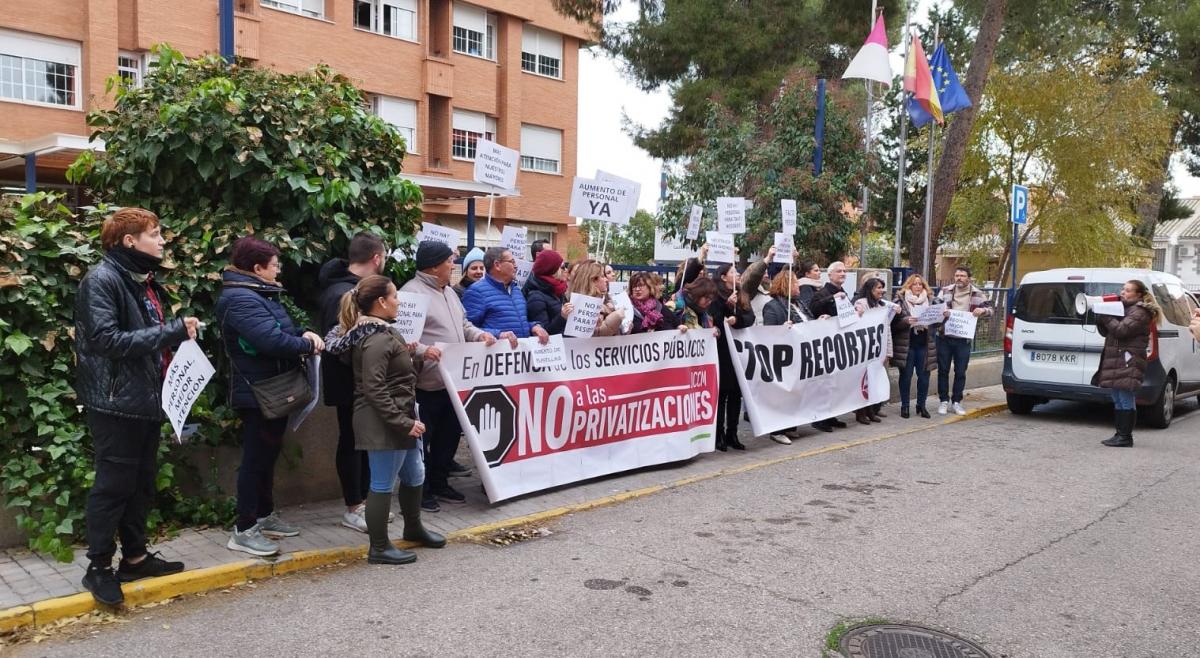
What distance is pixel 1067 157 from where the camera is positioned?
926 inches

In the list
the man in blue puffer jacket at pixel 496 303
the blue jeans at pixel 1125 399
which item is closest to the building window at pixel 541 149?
the blue jeans at pixel 1125 399

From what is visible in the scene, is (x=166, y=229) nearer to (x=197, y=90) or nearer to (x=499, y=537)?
(x=197, y=90)

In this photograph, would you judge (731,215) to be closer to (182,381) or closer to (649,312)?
(649,312)

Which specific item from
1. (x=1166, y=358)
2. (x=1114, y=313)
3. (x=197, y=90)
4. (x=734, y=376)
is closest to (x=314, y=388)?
(x=197, y=90)

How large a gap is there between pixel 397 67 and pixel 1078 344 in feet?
72.2

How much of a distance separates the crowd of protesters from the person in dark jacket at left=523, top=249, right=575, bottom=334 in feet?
0.04

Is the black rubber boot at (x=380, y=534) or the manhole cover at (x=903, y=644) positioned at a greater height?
the black rubber boot at (x=380, y=534)

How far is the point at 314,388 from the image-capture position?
18.0 ft

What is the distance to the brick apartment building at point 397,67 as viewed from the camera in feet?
67.3

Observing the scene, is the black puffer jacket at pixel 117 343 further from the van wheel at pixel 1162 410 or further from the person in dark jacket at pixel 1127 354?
the van wheel at pixel 1162 410

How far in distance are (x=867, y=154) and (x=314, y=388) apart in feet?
38.4

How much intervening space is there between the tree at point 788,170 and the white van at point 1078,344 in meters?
3.58

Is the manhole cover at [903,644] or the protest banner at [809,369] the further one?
the protest banner at [809,369]

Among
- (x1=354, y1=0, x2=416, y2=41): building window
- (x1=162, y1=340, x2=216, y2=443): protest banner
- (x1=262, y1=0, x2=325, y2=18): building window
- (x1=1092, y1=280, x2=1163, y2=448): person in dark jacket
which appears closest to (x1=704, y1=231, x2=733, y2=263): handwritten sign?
(x1=1092, y1=280, x2=1163, y2=448): person in dark jacket
